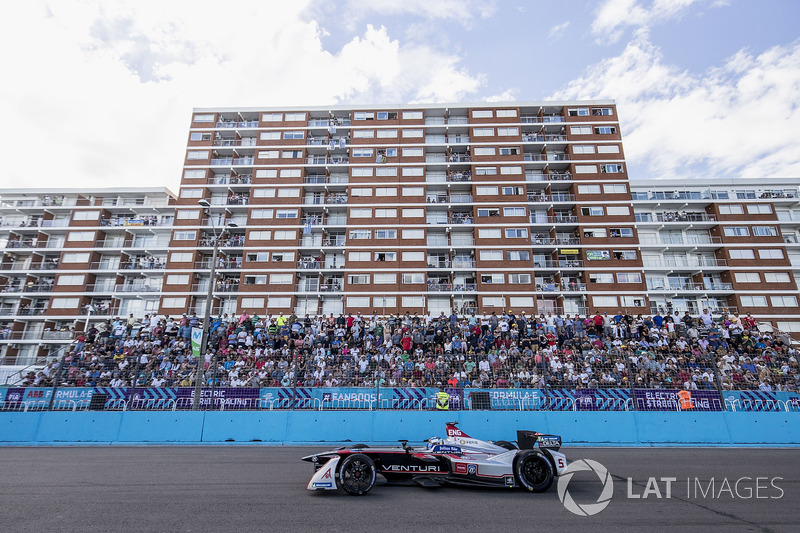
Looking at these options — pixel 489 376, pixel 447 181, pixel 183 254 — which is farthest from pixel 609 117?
pixel 183 254

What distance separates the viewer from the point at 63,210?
4931cm

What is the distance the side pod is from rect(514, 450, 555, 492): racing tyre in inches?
124

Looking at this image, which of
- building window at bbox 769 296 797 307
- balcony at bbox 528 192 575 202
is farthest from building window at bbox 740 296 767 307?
balcony at bbox 528 192 575 202

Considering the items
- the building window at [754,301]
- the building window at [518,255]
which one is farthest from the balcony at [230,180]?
the building window at [754,301]

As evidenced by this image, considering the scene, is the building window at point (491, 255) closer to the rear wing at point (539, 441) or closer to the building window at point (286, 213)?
the building window at point (286, 213)

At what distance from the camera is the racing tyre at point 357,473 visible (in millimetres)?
7188

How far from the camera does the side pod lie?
6.95 meters

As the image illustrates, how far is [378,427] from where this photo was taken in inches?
494

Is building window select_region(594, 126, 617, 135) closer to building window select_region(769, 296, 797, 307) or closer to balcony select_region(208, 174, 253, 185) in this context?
building window select_region(769, 296, 797, 307)

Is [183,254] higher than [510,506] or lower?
higher

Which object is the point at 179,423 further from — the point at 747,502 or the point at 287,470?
the point at 747,502

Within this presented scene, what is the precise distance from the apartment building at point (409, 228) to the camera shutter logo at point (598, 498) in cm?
3112

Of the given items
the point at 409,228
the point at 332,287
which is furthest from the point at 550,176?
the point at 332,287

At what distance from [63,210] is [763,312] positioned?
75.2 m
